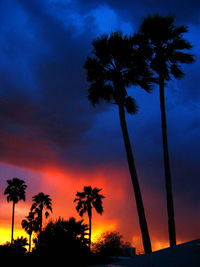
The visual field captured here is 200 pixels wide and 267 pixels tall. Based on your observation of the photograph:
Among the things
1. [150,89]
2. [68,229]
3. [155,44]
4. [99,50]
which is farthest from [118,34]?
[68,229]

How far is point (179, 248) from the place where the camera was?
336 inches

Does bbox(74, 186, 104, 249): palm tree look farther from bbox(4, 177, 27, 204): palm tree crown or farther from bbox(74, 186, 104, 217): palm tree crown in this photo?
bbox(4, 177, 27, 204): palm tree crown

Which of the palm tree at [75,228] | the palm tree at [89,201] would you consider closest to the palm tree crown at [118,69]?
the palm tree at [75,228]

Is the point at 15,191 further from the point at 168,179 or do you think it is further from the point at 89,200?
the point at 168,179

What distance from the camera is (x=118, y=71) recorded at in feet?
59.0

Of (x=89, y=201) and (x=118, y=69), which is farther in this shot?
(x=89, y=201)

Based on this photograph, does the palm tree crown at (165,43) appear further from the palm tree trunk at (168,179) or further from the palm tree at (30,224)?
the palm tree at (30,224)

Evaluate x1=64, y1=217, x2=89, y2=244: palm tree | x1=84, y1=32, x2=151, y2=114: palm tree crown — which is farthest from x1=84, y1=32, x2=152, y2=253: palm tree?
x1=64, y1=217, x2=89, y2=244: palm tree

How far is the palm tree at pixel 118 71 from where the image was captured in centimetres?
1755

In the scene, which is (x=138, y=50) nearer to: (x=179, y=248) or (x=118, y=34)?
(x=118, y=34)

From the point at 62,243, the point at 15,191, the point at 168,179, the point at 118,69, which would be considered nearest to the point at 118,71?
the point at 118,69

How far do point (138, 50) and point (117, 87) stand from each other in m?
2.91

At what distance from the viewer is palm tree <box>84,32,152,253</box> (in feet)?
57.6

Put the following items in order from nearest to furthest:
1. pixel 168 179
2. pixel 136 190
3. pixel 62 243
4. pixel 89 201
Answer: pixel 62 243, pixel 136 190, pixel 168 179, pixel 89 201
